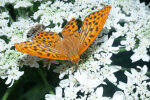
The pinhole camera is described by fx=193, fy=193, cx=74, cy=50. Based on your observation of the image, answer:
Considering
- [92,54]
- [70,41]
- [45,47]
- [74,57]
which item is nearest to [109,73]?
[92,54]

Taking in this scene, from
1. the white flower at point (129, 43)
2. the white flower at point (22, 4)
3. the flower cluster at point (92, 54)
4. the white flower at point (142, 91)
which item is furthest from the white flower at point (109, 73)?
the white flower at point (22, 4)

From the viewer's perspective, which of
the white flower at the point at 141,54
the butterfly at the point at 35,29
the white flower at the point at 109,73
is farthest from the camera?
the butterfly at the point at 35,29

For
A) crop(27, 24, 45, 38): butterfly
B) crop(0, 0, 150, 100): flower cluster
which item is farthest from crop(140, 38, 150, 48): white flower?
crop(27, 24, 45, 38): butterfly

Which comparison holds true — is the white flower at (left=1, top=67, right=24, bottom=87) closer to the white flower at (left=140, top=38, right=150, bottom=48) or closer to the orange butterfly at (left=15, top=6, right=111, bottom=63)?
the orange butterfly at (left=15, top=6, right=111, bottom=63)

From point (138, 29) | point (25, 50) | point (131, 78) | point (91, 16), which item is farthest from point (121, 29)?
point (25, 50)

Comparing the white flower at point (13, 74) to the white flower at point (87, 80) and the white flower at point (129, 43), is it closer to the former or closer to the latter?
the white flower at point (87, 80)

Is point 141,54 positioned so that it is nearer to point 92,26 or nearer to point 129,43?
point 129,43
